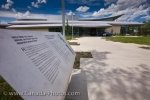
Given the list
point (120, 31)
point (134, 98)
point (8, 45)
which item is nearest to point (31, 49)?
point (8, 45)

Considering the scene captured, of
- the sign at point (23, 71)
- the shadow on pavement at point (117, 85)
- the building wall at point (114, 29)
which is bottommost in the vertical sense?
the shadow on pavement at point (117, 85)

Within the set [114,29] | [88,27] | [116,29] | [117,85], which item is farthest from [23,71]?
[116,29]

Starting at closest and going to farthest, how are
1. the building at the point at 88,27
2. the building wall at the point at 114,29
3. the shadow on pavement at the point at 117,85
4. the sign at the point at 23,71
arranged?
the sign at the point at 23,71 < the shadow on pavement at the point at 117,85 < the building at the point at 88,27 < the building wall at the point at 114,29

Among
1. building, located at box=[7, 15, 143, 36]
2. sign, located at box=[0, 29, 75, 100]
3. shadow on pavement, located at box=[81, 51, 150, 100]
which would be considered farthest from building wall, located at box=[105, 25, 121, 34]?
sign, located at box=[0, 29, 75, 100]

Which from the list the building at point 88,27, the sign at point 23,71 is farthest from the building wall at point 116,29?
the sign at point 23,71

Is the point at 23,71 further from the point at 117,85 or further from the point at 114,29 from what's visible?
the point at 114,29

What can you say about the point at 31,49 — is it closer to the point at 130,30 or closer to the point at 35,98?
the point at 35,98

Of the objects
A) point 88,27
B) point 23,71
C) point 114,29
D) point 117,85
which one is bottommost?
point 117,85

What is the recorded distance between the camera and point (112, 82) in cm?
482

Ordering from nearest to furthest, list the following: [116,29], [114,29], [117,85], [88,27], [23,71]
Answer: [23,71], [117,85], [88,27], [114,29], [116,29]

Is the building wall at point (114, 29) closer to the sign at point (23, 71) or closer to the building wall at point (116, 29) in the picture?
the building wall at point (116, 29)

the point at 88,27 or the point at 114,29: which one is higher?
the point at 88,27

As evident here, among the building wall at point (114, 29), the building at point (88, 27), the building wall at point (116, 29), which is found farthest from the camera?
the building wall at point (116, 29)

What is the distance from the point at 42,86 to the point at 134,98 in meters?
2.60
